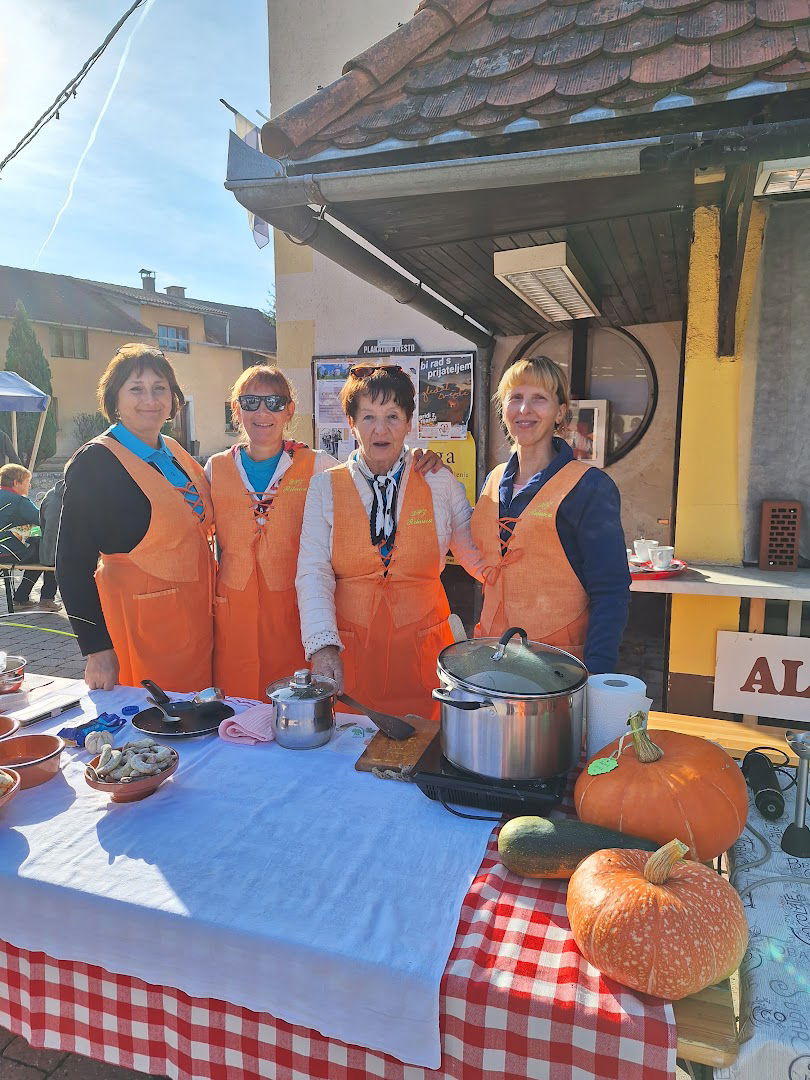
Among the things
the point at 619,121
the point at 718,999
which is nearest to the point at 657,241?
the point at 619,121

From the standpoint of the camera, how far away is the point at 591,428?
6145 mm

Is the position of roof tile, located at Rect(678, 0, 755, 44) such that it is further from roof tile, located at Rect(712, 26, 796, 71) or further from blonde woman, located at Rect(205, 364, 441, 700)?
blonde woman, located at Rect(205, 364, 441, 700)

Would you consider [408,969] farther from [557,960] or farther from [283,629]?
[283,629]

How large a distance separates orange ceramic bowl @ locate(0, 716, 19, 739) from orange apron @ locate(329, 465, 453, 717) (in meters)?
1.12

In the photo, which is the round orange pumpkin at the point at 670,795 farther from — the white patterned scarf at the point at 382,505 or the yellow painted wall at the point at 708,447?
the yellow painted wall at the point at 708,447

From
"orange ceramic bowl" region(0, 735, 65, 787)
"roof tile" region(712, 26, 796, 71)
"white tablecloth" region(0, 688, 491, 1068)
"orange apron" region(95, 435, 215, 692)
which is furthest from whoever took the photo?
"orange apron" region(95, 435, 215, 692)

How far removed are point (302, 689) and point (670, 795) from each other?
1024 millimetres

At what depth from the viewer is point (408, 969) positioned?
106cm

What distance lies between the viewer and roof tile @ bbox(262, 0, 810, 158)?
1880 millimetres

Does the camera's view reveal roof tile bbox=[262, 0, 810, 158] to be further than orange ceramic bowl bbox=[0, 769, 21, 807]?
Yes

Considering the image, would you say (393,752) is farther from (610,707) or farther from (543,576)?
(543,576)

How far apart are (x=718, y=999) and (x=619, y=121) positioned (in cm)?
223

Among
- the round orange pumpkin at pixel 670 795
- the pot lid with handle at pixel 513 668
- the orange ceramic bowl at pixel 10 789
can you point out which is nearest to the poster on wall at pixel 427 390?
the pot lid with handle at pixel 513 668

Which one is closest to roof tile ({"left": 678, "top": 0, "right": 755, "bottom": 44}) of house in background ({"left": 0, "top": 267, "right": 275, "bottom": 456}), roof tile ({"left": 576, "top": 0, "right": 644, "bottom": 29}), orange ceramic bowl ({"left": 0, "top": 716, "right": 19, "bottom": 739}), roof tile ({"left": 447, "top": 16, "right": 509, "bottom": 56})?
roof tile ({"left": 576, "top": 0, "right": 644, "bottom": 29})
